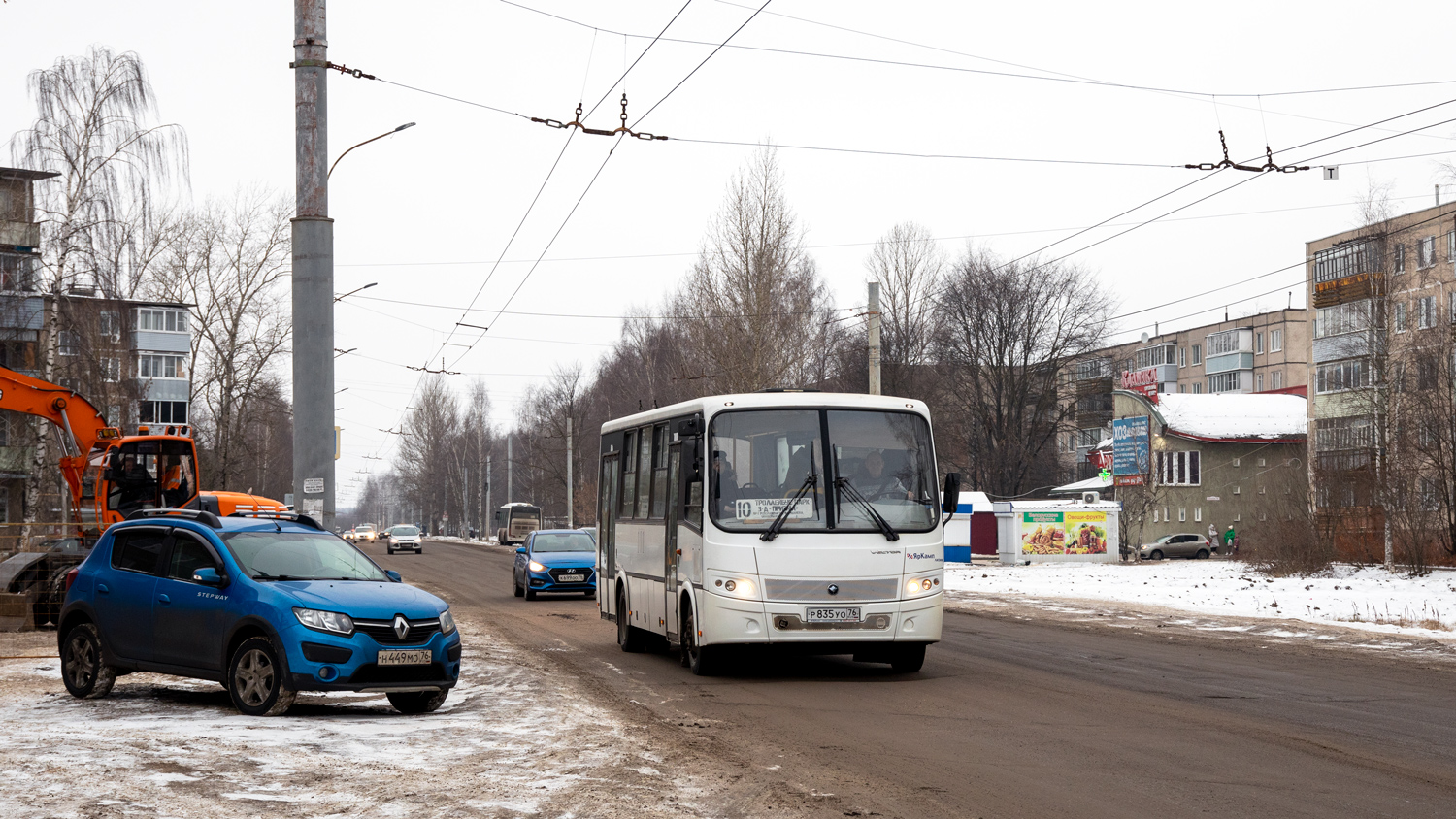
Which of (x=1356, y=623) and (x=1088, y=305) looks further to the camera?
(x=1088, y=305)

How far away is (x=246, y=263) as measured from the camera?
2292 inches

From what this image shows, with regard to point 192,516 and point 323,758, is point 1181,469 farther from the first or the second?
point 323,758

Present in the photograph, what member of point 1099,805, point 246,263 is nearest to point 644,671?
point 1099,805

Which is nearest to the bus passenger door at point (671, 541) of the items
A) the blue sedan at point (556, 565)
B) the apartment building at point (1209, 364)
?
the blue sedan at point (556, 565)

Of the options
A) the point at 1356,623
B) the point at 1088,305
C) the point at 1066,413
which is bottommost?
the point at 1356,623

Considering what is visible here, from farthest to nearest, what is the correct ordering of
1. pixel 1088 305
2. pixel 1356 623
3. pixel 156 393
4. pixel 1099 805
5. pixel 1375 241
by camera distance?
pixel 156 393
pixel 1088 305
pixel 1375 241
pixel 1356 623
pixel 1099 805

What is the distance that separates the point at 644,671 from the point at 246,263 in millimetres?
47333

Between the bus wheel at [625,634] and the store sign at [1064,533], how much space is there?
31.7 m

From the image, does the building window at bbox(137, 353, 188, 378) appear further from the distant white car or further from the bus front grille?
the bus front grille

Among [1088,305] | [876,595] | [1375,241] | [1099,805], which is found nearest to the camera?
[1099,805]

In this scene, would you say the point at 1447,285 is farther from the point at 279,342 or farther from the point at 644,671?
the point at 644,671

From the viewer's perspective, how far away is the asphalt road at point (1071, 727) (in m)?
7.94

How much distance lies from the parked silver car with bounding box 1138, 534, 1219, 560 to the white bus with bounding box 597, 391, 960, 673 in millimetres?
57850

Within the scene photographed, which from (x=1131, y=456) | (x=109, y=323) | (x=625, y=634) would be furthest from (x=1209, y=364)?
(x=625, y=634)
